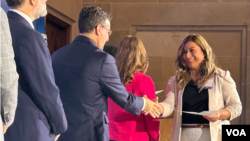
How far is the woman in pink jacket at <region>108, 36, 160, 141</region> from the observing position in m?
2.68

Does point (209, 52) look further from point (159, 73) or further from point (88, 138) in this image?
point (159, 73)

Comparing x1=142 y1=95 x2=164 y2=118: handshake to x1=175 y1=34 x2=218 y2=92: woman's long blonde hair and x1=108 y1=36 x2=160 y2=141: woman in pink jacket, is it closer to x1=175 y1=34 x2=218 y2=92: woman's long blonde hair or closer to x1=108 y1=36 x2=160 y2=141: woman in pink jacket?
x1=108 y1=36 x2=160 y2=141: woman in pink jacket

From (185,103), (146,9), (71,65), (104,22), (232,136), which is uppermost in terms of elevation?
(146,9)

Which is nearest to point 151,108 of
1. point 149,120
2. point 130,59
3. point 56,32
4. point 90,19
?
point 149,120

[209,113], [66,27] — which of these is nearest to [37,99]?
[209,113]

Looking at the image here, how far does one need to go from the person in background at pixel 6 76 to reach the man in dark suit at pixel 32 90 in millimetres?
208

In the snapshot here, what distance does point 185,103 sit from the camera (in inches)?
113

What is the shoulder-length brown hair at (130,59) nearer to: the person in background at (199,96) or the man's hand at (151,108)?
the man's hand at (151,108)

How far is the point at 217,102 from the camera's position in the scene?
2822 mm

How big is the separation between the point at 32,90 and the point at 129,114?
1022 millimetres

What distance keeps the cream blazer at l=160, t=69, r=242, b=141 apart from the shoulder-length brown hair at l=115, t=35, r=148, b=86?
369 mm

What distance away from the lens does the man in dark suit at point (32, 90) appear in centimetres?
179

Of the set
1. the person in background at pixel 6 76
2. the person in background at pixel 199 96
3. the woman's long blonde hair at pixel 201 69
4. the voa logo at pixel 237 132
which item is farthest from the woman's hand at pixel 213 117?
the person in background at pixel 6 76

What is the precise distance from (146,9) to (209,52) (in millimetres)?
3957
